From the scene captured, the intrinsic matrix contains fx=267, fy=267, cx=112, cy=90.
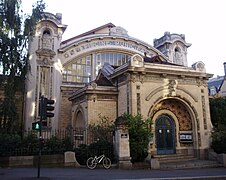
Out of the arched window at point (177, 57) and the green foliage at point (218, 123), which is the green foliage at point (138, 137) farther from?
the arched window at point (177, 57)

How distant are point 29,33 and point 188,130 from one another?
47.3ft

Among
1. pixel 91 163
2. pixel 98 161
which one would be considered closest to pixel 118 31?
pixel 98 161

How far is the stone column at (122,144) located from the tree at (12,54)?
8558 mm

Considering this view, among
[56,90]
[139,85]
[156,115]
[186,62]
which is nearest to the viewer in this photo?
[139,85]

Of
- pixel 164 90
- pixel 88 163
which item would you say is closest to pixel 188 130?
pixel 164 90

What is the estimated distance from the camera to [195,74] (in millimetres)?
20859

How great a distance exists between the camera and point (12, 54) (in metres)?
19.5

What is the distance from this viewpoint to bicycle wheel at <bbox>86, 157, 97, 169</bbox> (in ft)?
48.2

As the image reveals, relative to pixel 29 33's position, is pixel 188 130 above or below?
below

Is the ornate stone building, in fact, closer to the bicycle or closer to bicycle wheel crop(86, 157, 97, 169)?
the bicycle

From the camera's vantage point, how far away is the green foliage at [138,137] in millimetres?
15914

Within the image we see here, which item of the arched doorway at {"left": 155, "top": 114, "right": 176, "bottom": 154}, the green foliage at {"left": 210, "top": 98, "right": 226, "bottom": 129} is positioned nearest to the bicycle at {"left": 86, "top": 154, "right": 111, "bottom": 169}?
the arched doorway at {"left": 155, "top": 114, "right": 176, "bottom": 154}

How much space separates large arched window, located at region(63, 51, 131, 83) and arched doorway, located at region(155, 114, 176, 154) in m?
9.06

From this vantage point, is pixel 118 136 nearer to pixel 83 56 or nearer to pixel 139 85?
pixel 139 85
